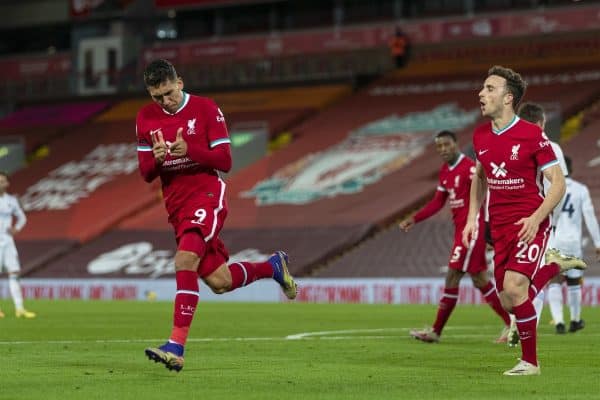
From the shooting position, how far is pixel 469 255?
14.7 m

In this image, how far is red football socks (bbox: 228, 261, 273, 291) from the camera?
1067 centimetres

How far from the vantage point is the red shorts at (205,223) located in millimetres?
10195

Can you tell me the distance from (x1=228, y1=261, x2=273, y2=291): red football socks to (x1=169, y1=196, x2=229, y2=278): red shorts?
0.24 meters

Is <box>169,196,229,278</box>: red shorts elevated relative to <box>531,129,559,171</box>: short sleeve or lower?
lower

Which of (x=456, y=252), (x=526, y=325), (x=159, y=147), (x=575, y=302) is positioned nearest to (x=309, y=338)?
(x=456, y=252)

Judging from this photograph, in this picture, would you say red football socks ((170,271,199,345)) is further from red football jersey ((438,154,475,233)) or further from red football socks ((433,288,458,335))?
red football jersey ((438,154,475,233))

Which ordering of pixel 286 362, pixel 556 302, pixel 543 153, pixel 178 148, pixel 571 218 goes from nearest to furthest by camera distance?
pixel 178 148 < pixel 543 153 < pixel 286 362 < pixel 571 218 < pixel 556 302

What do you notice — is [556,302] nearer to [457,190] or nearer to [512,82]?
[457,190]

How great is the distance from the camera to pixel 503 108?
34.0ft

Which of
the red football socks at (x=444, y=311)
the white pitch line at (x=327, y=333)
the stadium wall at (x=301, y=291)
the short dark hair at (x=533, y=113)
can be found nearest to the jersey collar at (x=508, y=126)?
the short dark hair at (x=533, y=113)

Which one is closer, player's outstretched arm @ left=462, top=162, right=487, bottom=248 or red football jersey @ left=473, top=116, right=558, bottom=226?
red football jersey @ left=473, top=116, right=558, bottom=226

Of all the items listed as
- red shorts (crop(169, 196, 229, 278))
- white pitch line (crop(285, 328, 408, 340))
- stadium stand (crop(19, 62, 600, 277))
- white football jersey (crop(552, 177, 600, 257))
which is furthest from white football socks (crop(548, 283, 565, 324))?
stadium stand (crop(19, 62, 600, 277))

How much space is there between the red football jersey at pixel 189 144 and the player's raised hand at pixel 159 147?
0.17 feet

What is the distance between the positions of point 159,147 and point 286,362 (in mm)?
2477
